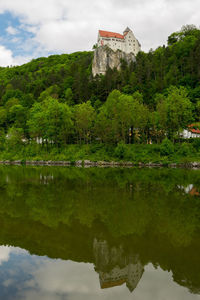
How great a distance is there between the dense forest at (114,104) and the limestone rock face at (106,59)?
27.4 feet

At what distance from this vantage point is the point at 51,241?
8.44 metres

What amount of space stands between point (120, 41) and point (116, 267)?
407 ft

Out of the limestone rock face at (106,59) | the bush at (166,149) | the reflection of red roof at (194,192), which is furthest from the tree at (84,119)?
the limestone rock face at (106,59)

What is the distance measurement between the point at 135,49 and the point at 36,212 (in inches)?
4746

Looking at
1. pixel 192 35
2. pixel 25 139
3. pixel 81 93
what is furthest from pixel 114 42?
pixel 25 139

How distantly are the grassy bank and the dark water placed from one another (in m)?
33.5

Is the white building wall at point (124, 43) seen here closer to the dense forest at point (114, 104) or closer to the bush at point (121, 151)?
the dense forest at point (114, 104)

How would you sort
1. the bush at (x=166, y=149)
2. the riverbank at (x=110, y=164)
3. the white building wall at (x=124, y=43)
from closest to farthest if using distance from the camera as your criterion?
the riverbank at (x=110, y=164) < the bush at (x=166, y=149) < the white building wall at (x=124, y=43)

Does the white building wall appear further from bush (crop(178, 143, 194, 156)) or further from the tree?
bush (crop(178, 143, 194, 156))

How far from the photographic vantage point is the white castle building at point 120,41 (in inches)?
4592

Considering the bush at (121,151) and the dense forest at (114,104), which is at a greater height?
the dense forest at (114,104)

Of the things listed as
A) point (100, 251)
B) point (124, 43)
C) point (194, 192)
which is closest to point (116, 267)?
point (100, 251)

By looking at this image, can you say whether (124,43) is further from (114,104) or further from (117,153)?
(117,153)

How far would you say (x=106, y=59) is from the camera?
111 meters
